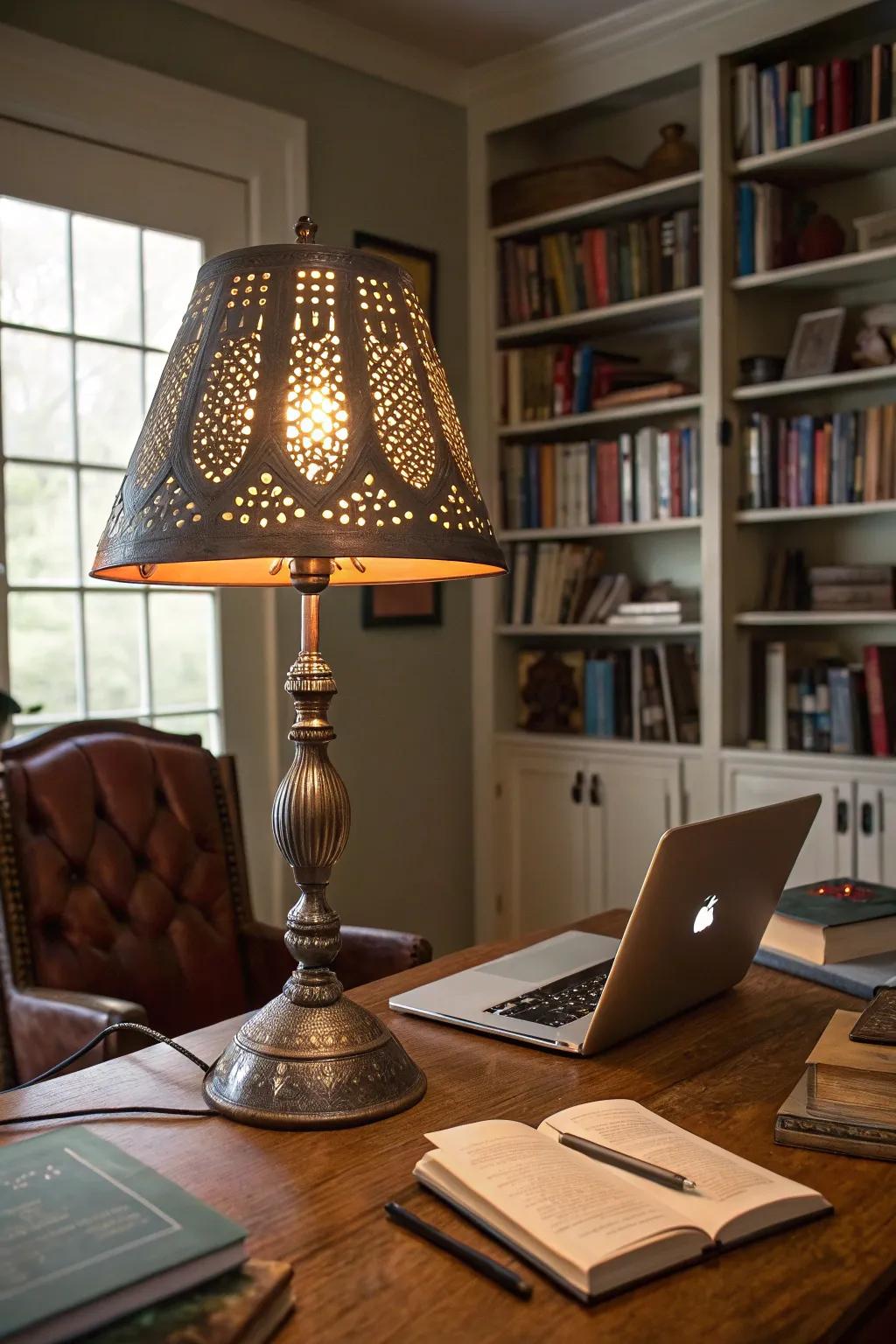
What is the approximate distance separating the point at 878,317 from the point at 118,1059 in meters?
2.60

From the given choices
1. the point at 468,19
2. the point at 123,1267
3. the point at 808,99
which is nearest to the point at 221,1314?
the point at 123,1267

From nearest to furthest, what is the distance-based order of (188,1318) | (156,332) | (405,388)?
(188,1318)
(405,388)
(156,332)

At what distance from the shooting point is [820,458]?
121 inches

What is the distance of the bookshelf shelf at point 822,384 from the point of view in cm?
293

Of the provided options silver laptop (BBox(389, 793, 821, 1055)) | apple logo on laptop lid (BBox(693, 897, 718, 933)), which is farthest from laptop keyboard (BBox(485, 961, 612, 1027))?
apple logo on laptop lid (BBox(693, 897, 718, 933))

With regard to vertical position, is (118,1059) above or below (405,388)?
below

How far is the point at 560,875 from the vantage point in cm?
357

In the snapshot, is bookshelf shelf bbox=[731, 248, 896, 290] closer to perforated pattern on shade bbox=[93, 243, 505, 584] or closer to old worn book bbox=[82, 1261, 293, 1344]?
perforated pattern on shade bbox=[93, 243, 505, 584]

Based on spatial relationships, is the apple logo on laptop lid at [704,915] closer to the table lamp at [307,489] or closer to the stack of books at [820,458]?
the table lamp at [307,489]

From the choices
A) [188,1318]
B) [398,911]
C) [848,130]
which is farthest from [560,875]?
[188,1318]

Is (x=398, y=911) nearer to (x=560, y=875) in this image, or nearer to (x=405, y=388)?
(x=560, y=875)

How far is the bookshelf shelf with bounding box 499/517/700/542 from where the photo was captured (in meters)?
3.30

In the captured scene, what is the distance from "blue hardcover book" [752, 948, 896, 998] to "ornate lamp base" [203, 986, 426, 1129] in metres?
0.62

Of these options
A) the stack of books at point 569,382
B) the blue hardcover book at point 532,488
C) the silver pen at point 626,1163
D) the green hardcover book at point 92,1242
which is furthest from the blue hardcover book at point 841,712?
the green hardcover book at point 92,1242
